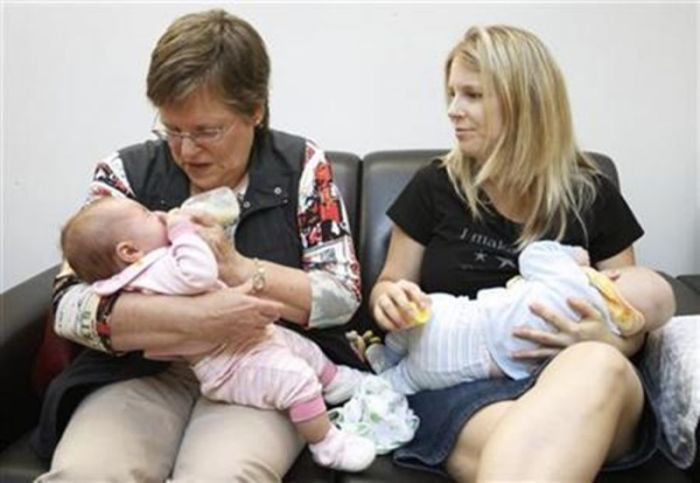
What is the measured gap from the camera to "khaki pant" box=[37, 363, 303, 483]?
1179mm

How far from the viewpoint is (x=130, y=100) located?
2.12m

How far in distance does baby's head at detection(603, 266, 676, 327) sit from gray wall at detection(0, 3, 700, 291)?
758mm

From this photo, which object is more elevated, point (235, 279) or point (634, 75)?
point (634, 75)

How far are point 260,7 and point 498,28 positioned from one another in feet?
2.51

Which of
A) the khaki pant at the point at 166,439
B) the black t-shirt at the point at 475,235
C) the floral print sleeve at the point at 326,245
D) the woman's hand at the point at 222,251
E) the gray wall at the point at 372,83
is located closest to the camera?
the khaki pant at the point at 166,439

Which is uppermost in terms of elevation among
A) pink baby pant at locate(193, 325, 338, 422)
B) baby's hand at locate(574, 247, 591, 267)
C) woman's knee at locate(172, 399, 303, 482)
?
baby's hand at locate(574, 247, 591, 267)

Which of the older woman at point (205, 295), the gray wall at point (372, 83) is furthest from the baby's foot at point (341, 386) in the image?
the gray wall at point (372, 83)

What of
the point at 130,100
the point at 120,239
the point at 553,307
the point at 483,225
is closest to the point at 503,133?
the point at 483,225

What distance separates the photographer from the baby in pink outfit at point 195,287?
1.24 meters

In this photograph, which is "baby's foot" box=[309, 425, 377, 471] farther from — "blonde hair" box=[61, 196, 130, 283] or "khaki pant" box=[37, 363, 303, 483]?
"blonde hair" box=[61, 196, 130, 283]

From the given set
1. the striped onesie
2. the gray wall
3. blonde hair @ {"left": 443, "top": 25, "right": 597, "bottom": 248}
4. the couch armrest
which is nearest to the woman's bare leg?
the striped onesie

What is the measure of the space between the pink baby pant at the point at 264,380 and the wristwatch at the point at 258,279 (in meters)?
0.09

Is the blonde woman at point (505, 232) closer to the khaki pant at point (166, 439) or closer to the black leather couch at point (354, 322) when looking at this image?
the black leather couch at point (354, 322)

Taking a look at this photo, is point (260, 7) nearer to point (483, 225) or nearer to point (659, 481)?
point (483, 225)
